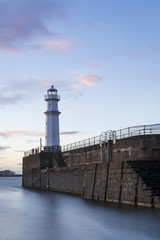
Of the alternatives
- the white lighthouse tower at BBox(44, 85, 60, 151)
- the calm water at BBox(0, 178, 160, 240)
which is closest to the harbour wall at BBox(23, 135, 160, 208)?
the calm water at BBox(0, 178, 160, 240)

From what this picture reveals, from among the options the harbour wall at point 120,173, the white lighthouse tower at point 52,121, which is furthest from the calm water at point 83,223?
the white lighthouse tower at point 52,121

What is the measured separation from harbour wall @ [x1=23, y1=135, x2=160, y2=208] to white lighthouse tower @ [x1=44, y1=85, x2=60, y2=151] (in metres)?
14.9

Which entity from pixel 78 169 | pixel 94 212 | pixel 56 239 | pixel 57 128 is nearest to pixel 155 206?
pixel 94 212

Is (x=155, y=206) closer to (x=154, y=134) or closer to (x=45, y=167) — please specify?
(x=154, y=134)

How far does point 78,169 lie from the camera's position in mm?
38438

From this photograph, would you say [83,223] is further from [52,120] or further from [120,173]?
[52,120]

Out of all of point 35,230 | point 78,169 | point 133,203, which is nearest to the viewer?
point 35,230

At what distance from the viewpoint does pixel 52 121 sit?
5903cm

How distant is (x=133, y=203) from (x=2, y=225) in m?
9.24

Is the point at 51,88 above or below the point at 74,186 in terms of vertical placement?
above

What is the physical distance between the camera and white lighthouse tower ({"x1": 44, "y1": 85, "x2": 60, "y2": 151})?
5906cm

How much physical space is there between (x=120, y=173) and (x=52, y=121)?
3250 centimetres

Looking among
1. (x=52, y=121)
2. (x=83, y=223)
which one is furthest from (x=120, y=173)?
(x=52, y=121)

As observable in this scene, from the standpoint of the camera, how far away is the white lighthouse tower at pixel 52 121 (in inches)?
2325
